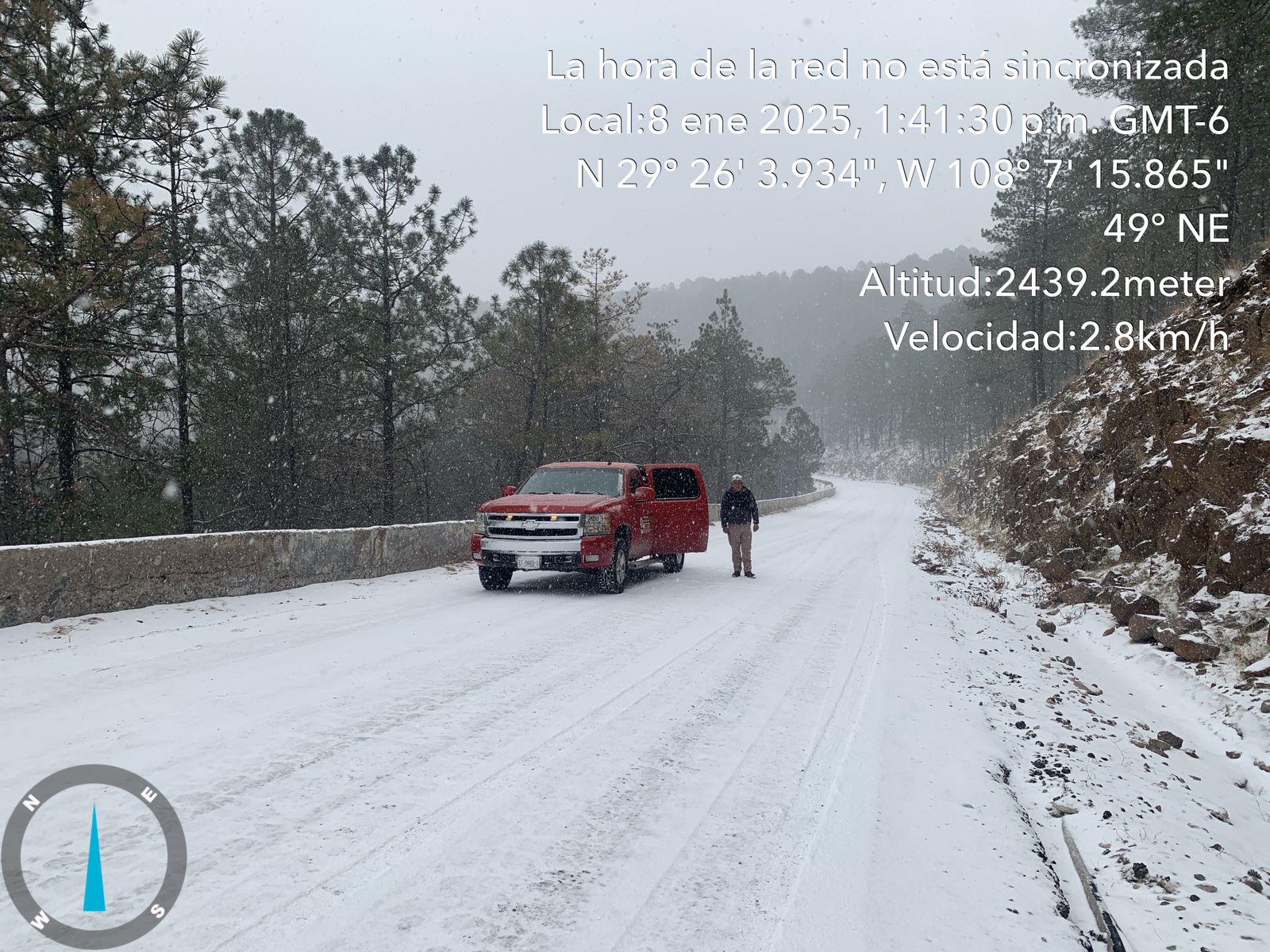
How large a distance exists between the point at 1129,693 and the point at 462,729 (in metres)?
6.38

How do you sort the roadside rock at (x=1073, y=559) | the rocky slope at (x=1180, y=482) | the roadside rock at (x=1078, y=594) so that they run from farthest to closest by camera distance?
the roadside rock at (x=1073, y=559) → the roadside rock at (x=1078, y=594) → the rocky slope at (x=1180, y=482)

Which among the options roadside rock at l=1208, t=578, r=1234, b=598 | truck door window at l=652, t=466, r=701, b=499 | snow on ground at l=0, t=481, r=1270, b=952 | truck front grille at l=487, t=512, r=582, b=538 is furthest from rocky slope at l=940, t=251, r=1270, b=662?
truck front grille at l=487, t=512, r=582, b=538

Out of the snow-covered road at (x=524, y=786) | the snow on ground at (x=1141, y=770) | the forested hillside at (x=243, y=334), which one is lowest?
the snow on ground at (x=1141, y=770)

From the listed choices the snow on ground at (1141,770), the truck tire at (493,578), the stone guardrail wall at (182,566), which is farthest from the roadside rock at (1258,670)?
the stone guardrail wall at (182,566)

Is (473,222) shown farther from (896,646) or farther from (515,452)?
(896,646)

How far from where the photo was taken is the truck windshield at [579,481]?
39.1 feet

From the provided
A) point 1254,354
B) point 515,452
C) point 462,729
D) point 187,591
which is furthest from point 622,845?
point 515,452

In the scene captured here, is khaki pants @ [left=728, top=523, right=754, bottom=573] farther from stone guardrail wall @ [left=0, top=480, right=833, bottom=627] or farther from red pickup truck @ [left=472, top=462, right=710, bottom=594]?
stone guardrail wall @ [left=0, top=480, right=833, bottom=627]

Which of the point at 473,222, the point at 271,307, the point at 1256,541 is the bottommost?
the point at 1256,541

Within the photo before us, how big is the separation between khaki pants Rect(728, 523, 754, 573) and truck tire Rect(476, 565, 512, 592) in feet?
14.4

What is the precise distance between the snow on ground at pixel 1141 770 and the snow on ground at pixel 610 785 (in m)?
0.03

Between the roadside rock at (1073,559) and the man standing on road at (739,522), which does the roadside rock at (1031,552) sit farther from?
the man standing on road at (739,522)

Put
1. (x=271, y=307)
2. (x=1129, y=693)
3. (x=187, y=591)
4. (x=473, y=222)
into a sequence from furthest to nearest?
(x=473, y=222), (x=271, y=307), (x=187, y=591), (x=1129, y=693)

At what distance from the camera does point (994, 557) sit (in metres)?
18.3
